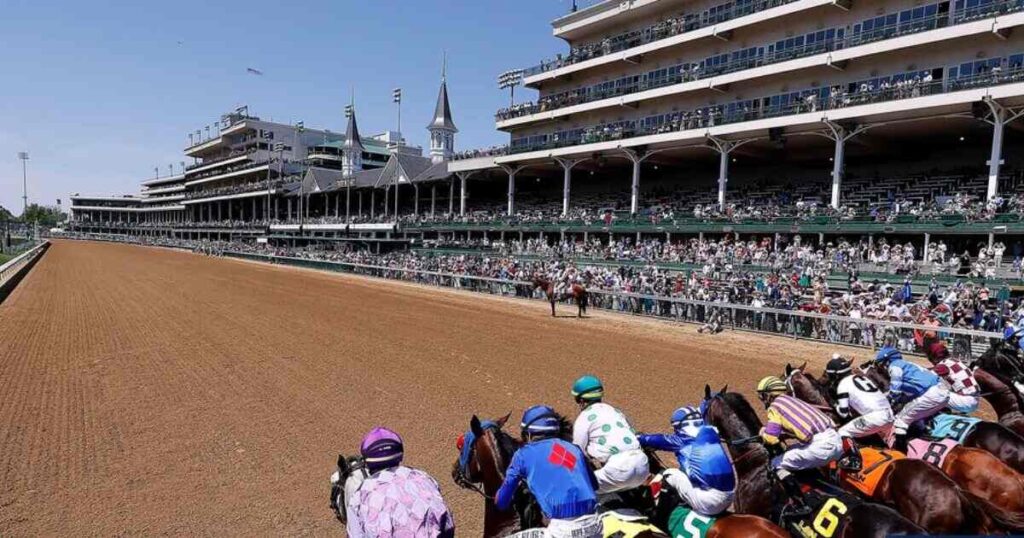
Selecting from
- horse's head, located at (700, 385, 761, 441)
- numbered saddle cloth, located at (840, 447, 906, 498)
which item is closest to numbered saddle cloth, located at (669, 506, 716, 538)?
horse's head, located at (700, 385, 761, 441)

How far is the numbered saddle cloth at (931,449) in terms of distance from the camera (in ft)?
15.3

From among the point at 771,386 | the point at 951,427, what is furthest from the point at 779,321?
the point at 771,386

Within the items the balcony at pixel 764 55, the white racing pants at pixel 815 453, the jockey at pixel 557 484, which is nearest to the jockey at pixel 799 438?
the white racing pants at pixel 815 453

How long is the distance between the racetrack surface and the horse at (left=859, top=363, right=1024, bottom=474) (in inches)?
141

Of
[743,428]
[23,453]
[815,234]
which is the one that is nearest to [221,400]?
[23,453]

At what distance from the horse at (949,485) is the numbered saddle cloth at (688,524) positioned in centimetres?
141

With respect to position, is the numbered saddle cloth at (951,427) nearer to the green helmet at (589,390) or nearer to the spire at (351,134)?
the green helmet at (589,390)

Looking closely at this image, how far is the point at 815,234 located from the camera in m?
23.0

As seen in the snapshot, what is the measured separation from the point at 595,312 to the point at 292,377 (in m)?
12.6

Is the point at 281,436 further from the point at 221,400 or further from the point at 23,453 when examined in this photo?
the point at 23,453

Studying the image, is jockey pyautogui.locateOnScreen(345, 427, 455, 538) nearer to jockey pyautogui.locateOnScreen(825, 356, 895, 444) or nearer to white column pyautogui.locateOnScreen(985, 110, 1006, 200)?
jockey pyautogui.locateOnScreen(825, 356, 895, 444)

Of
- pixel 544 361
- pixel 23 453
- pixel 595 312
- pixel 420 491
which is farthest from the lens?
pixel 595 312

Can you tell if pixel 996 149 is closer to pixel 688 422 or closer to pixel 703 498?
pixel 688 422

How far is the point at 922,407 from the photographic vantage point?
5.38 metres
